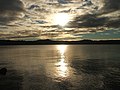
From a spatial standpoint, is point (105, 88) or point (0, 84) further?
point (0, 84)

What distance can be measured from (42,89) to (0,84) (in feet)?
32.0

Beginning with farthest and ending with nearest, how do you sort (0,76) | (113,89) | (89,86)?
(0,76) < (89,86) < (113,89)

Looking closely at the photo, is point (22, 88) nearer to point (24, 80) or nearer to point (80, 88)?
point (24, 80)

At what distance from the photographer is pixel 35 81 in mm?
47906

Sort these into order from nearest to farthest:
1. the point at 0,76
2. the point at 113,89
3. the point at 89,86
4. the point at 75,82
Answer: the point at 113,89 → the point at 89,86 → the point at 75,82 → the point at 0,76

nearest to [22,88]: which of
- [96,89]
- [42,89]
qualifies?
[42,89]

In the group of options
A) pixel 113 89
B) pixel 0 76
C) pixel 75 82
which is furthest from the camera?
pixel 0 76

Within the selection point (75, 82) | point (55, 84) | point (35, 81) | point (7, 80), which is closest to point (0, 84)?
point (7, 80)

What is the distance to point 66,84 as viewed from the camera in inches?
1727

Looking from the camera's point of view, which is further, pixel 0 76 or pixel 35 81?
pixel 0 76

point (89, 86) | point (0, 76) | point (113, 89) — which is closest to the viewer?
point (113, 89)

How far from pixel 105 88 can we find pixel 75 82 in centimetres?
794

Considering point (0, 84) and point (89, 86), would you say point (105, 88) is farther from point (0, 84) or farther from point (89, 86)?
point (0, 84)

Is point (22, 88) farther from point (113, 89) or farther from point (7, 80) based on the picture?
point (113, 89)
